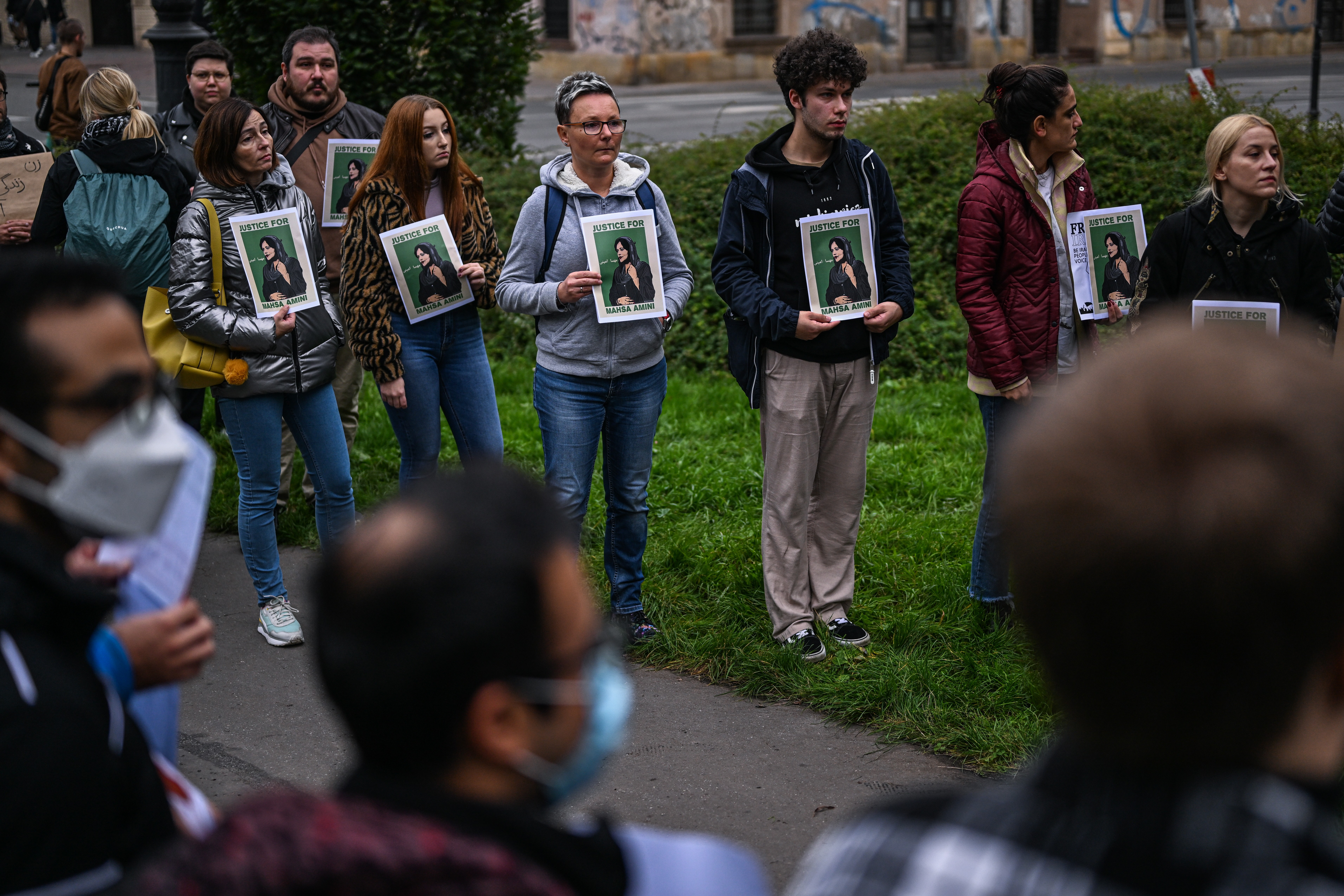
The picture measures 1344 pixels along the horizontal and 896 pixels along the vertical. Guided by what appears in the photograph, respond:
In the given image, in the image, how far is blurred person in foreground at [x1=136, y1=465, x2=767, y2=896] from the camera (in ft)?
3.92

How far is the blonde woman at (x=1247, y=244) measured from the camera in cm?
448

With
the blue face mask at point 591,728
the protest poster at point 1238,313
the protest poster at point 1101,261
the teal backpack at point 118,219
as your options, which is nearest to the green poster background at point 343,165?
the teal backpack at point 118,219

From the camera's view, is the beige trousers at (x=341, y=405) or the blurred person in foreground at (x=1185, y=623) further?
the beige trousers at (x=341, y=405)

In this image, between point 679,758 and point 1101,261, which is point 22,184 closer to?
point 679,758

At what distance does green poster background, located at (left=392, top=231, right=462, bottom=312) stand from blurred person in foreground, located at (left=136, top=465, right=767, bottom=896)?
147 inches

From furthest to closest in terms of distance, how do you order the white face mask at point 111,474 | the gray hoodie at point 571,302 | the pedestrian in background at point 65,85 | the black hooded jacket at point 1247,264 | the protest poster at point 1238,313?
1. the pedestrian in background at point 65,85
2. the gray hoodie at point 571,302
3. the black hooded jacket at point 1247,264
4. the protest poster at point 1238,313
5. the white face mask at point 111,474

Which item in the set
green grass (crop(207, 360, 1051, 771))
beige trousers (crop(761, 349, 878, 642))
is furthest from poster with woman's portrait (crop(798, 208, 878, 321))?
green grass (crop(207, 360, 1051, 771))

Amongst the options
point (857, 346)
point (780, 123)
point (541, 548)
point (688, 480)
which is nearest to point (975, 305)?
point (857, 346)

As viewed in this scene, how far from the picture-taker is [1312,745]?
1105 mm

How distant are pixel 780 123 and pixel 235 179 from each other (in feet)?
25.7

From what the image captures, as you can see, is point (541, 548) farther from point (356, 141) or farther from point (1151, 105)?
point (1151, 105)

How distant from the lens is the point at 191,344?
486 cm

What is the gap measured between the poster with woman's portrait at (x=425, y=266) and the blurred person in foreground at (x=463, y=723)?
372 centimetres

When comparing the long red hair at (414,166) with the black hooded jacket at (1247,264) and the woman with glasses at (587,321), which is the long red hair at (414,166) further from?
the black hooded jacket at (1247,264)
